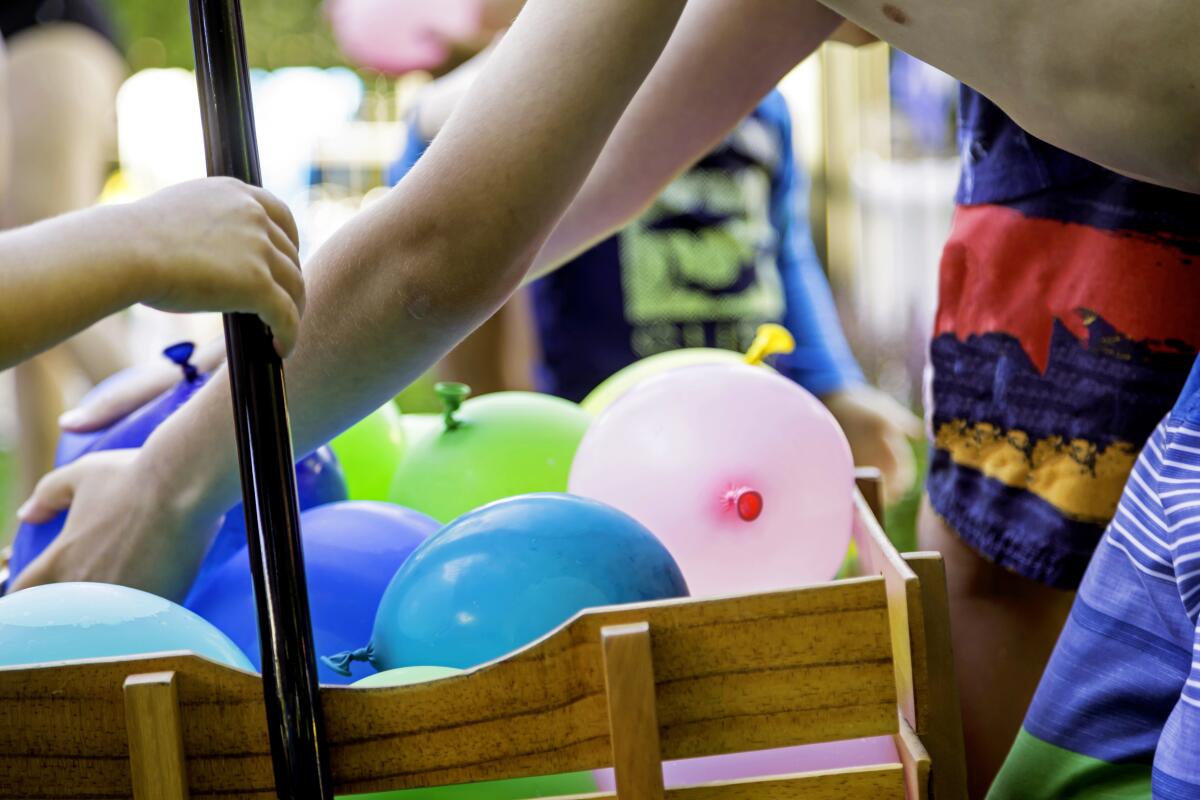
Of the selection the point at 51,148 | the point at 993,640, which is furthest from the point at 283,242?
the point at 51,148

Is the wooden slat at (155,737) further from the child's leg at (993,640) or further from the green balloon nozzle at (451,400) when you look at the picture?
the child's leg at (993,640)

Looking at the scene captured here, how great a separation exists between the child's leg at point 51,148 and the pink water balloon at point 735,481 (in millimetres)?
2240

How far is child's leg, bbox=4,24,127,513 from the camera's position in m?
2.97

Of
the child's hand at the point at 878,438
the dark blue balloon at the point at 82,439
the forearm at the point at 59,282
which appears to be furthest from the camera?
the child's hand at the point at 878,438

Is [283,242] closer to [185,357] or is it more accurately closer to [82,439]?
[185,357]

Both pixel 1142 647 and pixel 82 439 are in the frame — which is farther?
pixel 82 439

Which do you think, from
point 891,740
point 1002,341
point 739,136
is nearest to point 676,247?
point 739,136

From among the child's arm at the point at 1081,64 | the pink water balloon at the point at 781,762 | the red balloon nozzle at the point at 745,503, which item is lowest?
the pink water balloon at the point at 781,762

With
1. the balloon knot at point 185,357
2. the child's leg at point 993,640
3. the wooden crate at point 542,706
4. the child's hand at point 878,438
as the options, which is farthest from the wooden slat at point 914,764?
the child's hand at point 878,438

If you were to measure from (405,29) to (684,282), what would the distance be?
758mm

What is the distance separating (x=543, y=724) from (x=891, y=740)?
258mm

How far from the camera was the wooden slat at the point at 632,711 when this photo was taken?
2.40 feet

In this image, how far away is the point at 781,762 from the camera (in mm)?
869

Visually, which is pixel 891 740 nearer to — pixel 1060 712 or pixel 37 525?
pixel 1060 712
